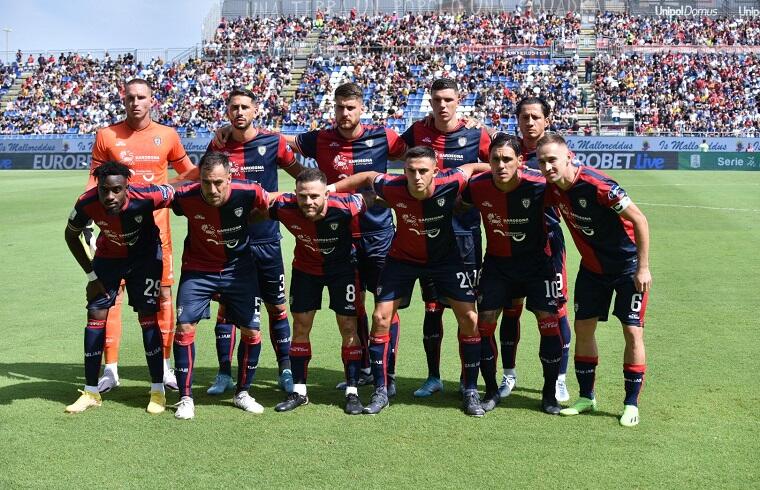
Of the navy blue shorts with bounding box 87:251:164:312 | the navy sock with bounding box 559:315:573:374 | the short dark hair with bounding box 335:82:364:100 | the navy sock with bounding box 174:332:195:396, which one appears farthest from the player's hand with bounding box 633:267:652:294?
the navy blue shorts with bounding box 87:251:164:312

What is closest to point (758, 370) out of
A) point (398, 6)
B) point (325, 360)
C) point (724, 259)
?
point (325, 360)

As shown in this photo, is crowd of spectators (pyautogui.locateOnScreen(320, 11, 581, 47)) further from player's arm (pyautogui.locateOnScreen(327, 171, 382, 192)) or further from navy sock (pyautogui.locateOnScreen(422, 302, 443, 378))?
player's arm (pyautogui.locateOnScreen(327, 171, 382, 192))

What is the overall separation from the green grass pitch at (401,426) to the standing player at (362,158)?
3.17 feet

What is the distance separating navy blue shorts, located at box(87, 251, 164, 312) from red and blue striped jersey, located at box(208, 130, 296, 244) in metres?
1.06

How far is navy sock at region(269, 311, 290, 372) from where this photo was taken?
24.5 feet

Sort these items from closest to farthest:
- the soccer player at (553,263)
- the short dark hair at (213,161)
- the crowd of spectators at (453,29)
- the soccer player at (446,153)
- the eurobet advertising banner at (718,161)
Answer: the short dark hair at (213,161) < the soccer player at (553,263) < the soccer player at (446,153) < the eurobet advertising banner at (718,161) < the crowd of spectators at (453,29)

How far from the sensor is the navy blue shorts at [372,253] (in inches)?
290

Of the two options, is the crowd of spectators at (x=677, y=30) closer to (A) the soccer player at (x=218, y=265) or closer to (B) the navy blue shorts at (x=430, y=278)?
(B) the navy blue shorts at (x=430, y=278)

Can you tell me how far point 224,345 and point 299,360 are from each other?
35.6 inches

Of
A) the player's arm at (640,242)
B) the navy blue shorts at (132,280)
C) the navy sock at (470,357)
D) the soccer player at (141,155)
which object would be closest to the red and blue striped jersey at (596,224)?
the player's arm at (640,242)

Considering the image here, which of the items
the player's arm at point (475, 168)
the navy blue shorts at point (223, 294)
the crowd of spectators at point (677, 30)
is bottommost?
the navy blue shorts at point (223, 294)

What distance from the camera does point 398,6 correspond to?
58.6 metres

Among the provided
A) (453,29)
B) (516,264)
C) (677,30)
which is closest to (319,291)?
(516,264)

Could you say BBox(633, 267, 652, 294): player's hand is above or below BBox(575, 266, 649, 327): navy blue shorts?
above
